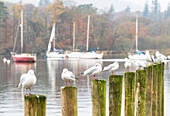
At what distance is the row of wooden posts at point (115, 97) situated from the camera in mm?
6520

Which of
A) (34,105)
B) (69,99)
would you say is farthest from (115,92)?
(34,105)

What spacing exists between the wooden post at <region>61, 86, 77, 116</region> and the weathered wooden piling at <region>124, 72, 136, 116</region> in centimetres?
246

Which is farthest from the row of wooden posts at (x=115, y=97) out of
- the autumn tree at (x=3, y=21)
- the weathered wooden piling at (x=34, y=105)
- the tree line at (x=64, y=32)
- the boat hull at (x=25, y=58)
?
the autumn tree at (x=3, y=21)

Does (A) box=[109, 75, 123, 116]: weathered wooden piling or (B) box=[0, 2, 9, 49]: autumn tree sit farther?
(B) box=[0, 2, 9, 49]: autumn tree

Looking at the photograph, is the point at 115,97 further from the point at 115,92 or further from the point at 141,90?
the point at 141,90

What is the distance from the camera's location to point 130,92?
10023mm

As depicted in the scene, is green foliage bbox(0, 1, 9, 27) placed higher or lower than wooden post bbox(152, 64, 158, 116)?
higher

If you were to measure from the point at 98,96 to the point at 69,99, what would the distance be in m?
0.86

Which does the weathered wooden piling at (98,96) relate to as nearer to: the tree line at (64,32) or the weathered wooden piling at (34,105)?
the weathered wooden piling at (34,105)

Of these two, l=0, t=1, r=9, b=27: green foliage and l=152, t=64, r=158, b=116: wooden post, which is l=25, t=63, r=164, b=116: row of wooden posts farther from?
l=0, t=1, r=9, b=27: green foliage

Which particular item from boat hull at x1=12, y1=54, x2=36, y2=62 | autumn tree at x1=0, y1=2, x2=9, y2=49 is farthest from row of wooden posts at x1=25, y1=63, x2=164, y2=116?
autumn tree at x1=0, y1=2, x2=9, y2=49

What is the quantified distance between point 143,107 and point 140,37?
10249 cm

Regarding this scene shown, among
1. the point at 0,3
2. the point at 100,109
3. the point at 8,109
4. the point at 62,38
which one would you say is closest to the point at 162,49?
the point at 62,38

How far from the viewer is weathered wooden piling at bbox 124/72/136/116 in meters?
9.83
